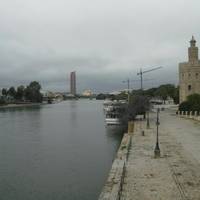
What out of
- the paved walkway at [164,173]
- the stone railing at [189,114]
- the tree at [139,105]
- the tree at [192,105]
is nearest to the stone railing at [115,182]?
the paved walkway at [164,173]

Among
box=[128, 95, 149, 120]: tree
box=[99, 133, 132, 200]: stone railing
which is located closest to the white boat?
box=[128, 95, 149, 120]: tree

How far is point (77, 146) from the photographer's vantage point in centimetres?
3800

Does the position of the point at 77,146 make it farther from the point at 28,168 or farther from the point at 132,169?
the point at 132,169

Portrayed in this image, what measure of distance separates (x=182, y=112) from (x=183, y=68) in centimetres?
1726

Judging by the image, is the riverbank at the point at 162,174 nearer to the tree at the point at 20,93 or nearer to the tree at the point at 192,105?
the tree at the point at 192,105

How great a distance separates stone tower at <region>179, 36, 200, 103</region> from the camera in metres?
Answer: 83.9

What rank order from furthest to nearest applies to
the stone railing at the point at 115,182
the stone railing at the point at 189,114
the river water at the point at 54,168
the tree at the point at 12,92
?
the tree at the point at 12,92 → the stone railing at the point at 189,114 → the river water at the point at 54,168 → the stone railing at the point at 115,182

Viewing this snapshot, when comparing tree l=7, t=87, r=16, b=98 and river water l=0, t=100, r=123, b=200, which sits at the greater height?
tree l=7, t=87, r=16, b=98

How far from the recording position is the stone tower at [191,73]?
275 feet

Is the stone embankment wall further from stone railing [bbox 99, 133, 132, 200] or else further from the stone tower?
the stone tower

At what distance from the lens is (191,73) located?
276 ft

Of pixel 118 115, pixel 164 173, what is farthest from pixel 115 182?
pixel 118 115

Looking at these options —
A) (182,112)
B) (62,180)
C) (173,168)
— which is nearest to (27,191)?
(62,180)

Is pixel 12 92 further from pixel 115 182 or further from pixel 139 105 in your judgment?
pixel 115 182
